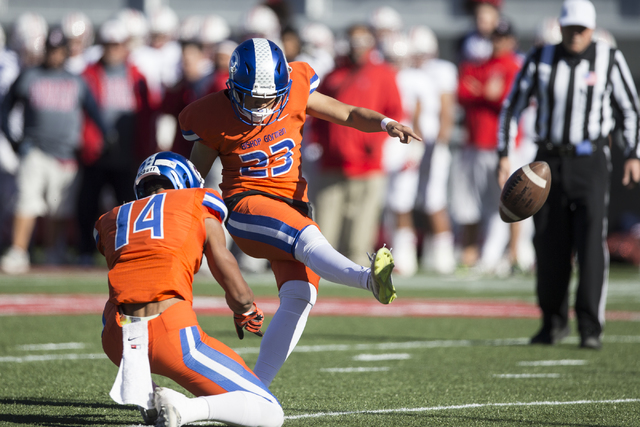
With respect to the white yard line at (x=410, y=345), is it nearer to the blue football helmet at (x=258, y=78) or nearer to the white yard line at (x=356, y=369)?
the white yard line at (x=356, y=369)

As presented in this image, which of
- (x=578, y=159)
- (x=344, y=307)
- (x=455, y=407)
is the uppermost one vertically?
(x=578, y=159)

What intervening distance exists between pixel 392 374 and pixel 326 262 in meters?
1.25

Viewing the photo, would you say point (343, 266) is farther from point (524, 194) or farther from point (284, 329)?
point (524, 194)

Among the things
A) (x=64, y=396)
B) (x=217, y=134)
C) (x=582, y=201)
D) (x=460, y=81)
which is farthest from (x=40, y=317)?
(x=460, y=81)

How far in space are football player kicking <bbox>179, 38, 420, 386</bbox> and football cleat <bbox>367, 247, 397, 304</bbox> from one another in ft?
0.33

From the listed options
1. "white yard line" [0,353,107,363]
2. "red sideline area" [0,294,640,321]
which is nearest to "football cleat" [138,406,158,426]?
"white yard line" [0,353,107,363]

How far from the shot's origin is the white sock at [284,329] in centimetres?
402

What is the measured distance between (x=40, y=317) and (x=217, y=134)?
326 cm

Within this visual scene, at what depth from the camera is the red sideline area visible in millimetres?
7375

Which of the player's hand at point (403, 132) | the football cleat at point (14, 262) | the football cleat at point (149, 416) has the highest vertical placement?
the player's hand at point (403, 132)

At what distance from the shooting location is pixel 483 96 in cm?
1035

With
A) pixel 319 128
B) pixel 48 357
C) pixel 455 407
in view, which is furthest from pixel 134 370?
pixel 319 128

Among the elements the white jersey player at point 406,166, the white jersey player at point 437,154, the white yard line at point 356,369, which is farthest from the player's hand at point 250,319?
the white jersey player at point 437,154

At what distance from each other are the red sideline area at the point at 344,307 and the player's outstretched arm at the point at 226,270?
3.74 metres
